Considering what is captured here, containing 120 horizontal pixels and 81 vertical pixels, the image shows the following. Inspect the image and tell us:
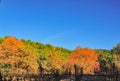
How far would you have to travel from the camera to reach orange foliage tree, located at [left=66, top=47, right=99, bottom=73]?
7559 centimetres

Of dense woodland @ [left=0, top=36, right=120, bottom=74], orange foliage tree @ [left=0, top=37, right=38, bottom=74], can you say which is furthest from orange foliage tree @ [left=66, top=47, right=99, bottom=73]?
orange foliage tree @ [left=0, top=37, right=38, bottom=74]

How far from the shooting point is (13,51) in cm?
6569

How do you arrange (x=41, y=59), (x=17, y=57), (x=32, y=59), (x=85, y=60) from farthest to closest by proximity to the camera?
(x=85, y=60) → (x=41, y=59) → (x=32, y=59) → (x=17, y=57)

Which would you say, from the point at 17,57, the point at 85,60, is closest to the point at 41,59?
the point at 85,60

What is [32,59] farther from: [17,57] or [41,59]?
[41,59]

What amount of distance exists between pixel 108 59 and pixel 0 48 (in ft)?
82.0

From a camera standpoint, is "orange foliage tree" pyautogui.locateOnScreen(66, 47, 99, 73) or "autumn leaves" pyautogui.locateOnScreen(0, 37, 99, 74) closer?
"autumn leaves" pyautogui.locateOnScreen(0, 37, 99, 74)

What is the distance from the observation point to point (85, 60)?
7650 cm

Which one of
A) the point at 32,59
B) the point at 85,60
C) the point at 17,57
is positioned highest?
the point at 17,57

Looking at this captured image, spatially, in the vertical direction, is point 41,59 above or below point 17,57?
above

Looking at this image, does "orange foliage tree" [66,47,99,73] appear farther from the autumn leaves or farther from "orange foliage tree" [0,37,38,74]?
"orange foliage tree" [0,37,38,74]

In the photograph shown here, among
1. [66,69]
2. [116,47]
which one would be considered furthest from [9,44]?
[116,47]

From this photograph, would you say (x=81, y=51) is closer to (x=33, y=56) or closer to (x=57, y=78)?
(x=33, y=56)

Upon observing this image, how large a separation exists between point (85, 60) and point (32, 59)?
49.2ft
